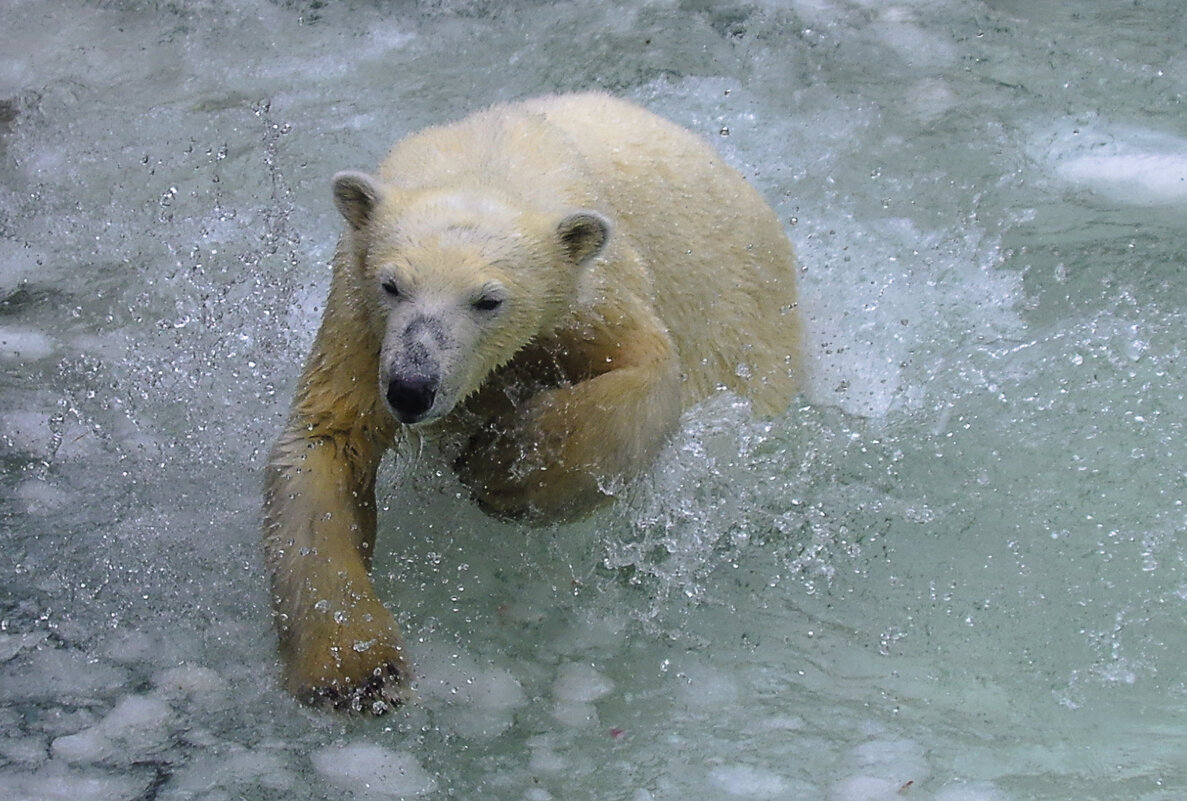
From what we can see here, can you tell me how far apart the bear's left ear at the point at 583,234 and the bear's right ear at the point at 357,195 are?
48cm

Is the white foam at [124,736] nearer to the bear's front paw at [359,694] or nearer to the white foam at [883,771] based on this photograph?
the bear's front paw at [359,694]

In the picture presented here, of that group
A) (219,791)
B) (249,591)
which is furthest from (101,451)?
(219,791)

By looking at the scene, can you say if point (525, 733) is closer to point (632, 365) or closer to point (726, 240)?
point (632, 365)

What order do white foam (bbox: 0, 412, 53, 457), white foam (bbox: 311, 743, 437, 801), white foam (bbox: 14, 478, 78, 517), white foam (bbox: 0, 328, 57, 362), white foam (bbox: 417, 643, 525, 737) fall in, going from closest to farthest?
white foam (bbox: 311, 743, 437, 801), white foam (bbox: 417, 643, 525, 737), white foam (bbox: 14, 478, 78, 517), white foam (bbox: 0, 412, 53, 457), white foam (bbox: 0, 328, 57, 362)

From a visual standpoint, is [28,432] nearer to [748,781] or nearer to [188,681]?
[188,681]

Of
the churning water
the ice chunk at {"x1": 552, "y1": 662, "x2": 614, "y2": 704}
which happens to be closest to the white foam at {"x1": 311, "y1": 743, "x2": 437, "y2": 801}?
the churning water

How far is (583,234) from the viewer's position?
379 cm

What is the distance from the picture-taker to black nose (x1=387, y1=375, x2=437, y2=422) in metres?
3.37

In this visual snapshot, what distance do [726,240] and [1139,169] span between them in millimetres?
3132

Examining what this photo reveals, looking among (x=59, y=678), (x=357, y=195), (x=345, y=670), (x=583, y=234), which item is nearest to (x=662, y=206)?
(x=583, y=234)

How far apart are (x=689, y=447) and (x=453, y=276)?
136 cm

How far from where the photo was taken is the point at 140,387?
211 inches

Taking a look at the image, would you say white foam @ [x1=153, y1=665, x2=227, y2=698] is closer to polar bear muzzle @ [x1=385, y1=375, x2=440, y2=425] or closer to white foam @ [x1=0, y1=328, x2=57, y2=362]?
polar bear muzzle @ [x1=385, y1=375, x2=440, y2=425]

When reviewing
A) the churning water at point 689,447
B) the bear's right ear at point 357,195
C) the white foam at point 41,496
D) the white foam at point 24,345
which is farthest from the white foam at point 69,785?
the white foam at point 24,345
